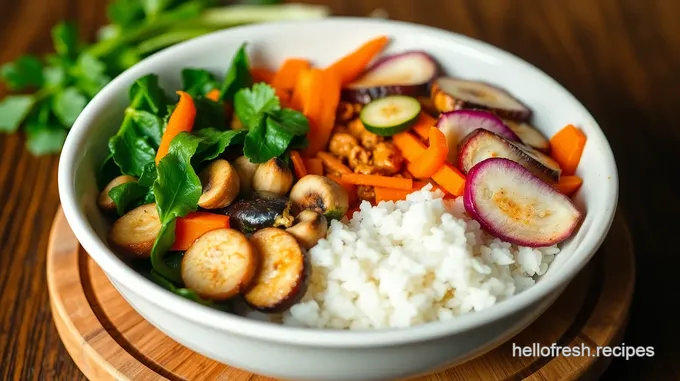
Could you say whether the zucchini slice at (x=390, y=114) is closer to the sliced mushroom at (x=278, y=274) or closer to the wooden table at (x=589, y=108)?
the sliced mushroom at (x=278, y=274)

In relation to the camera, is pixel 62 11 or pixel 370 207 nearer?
pixel 370 207

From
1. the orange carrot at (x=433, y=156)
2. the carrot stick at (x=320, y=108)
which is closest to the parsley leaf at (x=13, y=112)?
the carrot stick at (x=320, y=108)

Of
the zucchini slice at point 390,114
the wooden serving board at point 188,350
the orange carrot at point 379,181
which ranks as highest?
the zucchini slice at point 390,114

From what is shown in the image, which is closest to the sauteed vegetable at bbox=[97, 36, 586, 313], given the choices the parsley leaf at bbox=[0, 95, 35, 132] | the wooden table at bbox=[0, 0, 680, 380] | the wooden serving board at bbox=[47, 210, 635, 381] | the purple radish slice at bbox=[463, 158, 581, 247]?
the purple radish slice at bbox=[463, 158, 581, 247]

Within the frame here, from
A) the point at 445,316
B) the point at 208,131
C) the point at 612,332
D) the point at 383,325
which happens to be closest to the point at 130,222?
the point at 208,131

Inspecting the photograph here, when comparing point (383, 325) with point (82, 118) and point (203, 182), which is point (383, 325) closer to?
point (203, 182)
